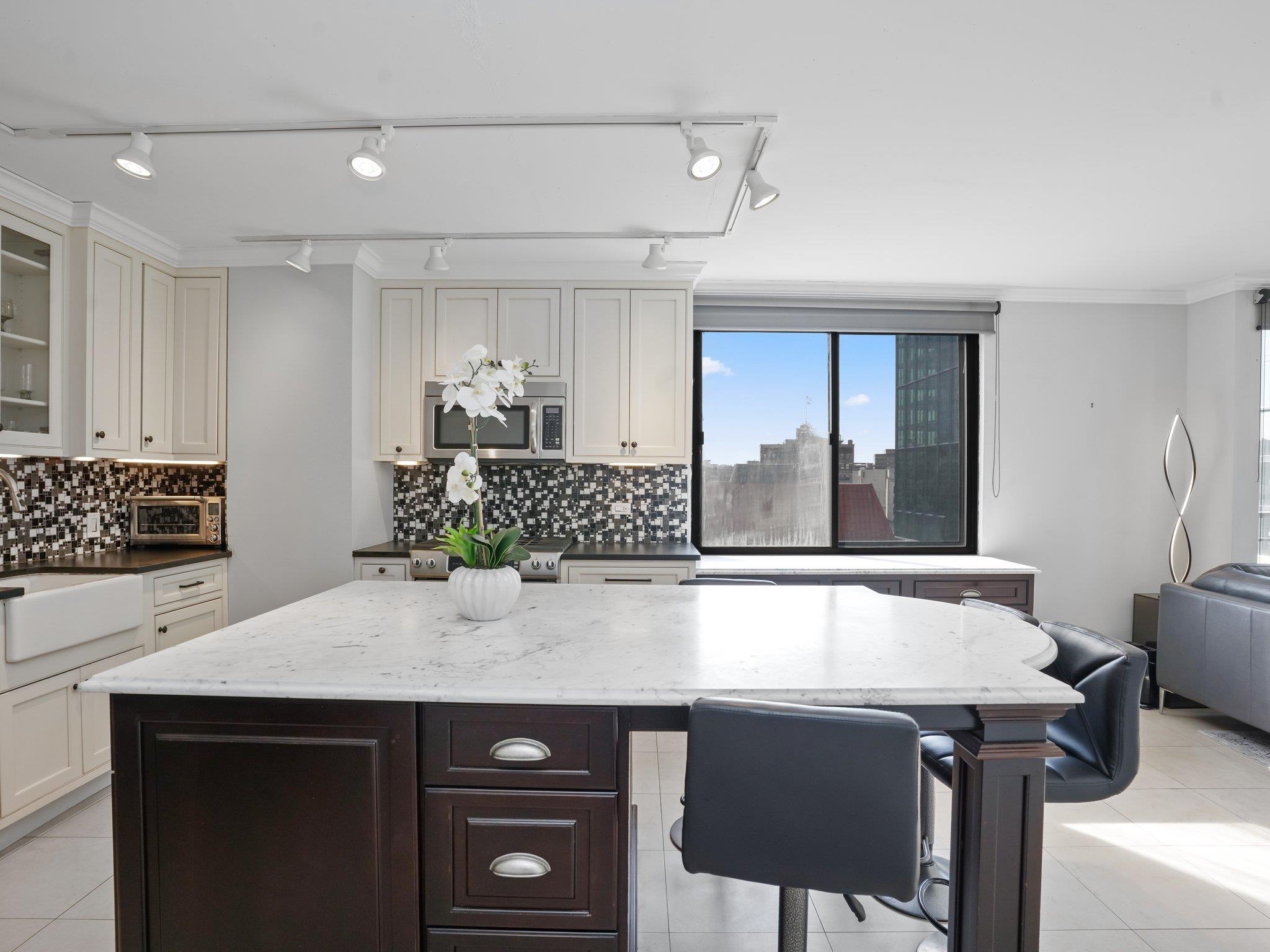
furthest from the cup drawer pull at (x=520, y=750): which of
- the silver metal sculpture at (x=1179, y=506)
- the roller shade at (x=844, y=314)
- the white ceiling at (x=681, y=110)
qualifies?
the silver metal sculpture at (x=1179, y=506)

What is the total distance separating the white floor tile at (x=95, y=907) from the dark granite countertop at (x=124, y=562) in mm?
1064

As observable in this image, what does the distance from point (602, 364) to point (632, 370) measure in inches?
7.3

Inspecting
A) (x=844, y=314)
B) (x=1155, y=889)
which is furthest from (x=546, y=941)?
(x=844, y=314)

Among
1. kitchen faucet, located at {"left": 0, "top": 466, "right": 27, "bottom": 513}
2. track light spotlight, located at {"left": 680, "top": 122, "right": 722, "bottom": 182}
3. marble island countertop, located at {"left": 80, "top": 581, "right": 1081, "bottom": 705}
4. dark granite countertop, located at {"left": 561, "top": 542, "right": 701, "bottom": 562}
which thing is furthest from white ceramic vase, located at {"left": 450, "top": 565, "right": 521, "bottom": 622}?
kitchen faucet, located at {"left": 0, "top": 466, "right": 27, "bottom": 513}

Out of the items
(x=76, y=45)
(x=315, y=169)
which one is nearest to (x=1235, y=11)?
(x=315, y=169)

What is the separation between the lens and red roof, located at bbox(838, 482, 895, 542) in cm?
443

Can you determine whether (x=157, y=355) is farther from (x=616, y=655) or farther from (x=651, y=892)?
(x=651, y=892)

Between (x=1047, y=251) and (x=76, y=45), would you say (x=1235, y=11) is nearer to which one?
(x=1047, y=251)

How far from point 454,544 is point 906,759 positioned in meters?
1.21

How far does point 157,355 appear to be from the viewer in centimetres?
346

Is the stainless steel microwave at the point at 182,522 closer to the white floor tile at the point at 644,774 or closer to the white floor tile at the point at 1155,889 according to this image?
the white floor tile at the point at 644,774

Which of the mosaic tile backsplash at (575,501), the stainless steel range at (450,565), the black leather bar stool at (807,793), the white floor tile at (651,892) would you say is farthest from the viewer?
the mosaic tile backsplash at (575,501)

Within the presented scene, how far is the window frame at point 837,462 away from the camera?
Answer: 4.35 m

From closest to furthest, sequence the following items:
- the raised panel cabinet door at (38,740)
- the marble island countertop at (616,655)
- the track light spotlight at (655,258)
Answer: the marble island countertop at (616,655), the raised panel cabinet door at (38,740), the track light spotlight at (655,258)
